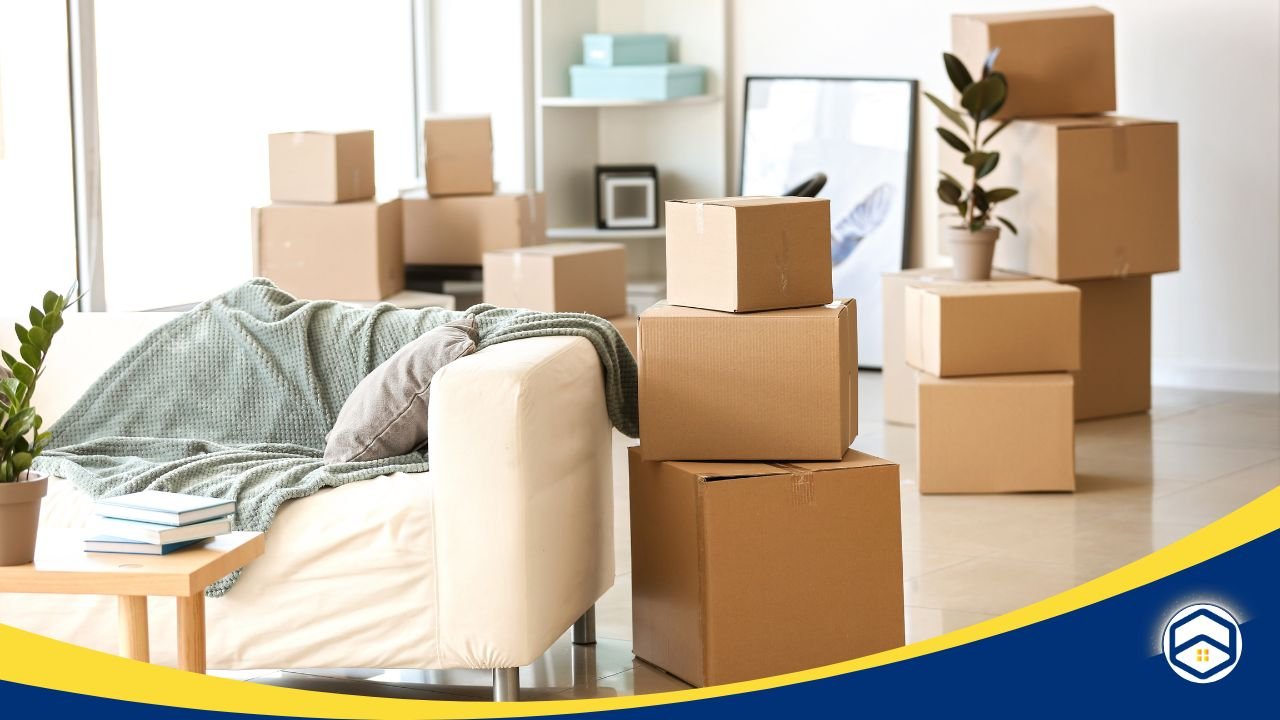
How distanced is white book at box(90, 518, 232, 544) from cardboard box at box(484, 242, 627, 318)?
294cm

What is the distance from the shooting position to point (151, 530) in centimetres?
213

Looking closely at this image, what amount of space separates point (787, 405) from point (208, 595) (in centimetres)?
104

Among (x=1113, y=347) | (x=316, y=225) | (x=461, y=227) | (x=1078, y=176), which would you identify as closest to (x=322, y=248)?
(x=316, y=225)

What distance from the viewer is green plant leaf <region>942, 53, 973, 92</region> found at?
4895mm

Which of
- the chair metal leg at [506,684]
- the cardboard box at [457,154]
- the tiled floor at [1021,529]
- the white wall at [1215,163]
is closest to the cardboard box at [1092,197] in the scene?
the tiled floor at [1021,529]

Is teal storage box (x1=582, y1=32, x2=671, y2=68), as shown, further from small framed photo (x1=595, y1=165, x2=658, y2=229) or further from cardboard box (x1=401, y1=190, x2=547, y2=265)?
cardboard box (x1=401, y1=190, x2=547, y2=265)

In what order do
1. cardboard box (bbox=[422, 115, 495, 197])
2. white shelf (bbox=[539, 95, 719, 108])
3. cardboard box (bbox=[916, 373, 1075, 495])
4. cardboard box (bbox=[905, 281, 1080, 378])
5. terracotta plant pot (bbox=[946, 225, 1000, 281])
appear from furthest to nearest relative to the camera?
white shelf (bbox=[539, 95, 719, 108]) < cardboard box (bbox=[422, 115, 495, 197]) < terracotta plant pot (bbox=[946, 225, 1000, 281]) < cardboard box (bbox=[905, 281, 1080, 378]) < cardboard box (bbox=[916, 373, 1075, 495])

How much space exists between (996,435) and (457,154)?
2231 mm

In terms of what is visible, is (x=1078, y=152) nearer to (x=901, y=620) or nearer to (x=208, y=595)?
(x=901, y=620)

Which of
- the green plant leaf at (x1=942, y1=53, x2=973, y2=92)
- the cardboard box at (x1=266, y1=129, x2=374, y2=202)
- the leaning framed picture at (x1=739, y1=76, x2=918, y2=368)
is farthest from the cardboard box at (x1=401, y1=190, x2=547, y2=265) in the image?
the green plant leaf at (x1=942, y1=53, x2=973, y2=92)

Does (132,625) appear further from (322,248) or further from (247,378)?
(322,248)

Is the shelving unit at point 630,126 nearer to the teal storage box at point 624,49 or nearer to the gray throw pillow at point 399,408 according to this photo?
the teal storage box at point 624,49

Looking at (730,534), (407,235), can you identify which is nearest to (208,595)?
(730,534)

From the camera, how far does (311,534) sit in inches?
98.9
